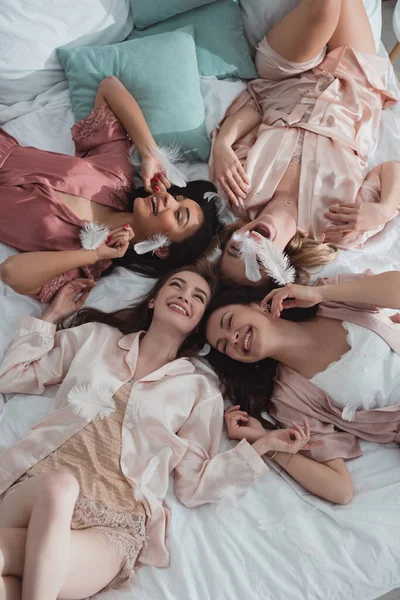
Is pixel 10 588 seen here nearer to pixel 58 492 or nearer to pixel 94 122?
pixel 58 492

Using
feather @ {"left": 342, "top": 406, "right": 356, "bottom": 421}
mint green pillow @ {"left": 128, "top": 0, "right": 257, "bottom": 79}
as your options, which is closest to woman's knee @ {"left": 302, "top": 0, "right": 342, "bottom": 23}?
mint green pillow @ {"left": 128, "top": 0, "right": 257, "bottom": 79}

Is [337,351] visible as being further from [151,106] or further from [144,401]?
[151,106]

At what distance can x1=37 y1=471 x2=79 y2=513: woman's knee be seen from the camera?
1.49 metres

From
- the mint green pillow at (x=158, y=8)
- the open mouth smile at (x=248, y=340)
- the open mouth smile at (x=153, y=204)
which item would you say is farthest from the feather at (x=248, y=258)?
the mint green pillow at (x=158, y=8)

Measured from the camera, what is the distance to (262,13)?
2.45 metres

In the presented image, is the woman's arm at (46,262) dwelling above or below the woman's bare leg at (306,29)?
below

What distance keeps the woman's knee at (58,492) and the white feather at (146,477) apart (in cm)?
22

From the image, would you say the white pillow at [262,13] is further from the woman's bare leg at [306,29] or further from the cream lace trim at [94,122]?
the cream lace trim at [94,122]

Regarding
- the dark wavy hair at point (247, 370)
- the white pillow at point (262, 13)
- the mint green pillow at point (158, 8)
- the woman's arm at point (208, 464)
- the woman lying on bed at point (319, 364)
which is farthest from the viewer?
the mint green pillow at point (158, 8)

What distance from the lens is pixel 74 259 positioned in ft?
6.76

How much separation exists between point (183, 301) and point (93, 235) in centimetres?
46

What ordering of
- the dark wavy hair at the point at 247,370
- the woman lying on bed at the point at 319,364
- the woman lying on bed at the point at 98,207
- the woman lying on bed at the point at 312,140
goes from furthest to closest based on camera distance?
the woman lying on bed at the point at 312,140, the woman lying on bed at the point at 98,207, the dark wavy hair at the point at 247,370, the woman lying on bed at the point at 319,364

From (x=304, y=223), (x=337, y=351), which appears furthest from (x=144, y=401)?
(x=304, y=223)

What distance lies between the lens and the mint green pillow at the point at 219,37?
8.27 ft
